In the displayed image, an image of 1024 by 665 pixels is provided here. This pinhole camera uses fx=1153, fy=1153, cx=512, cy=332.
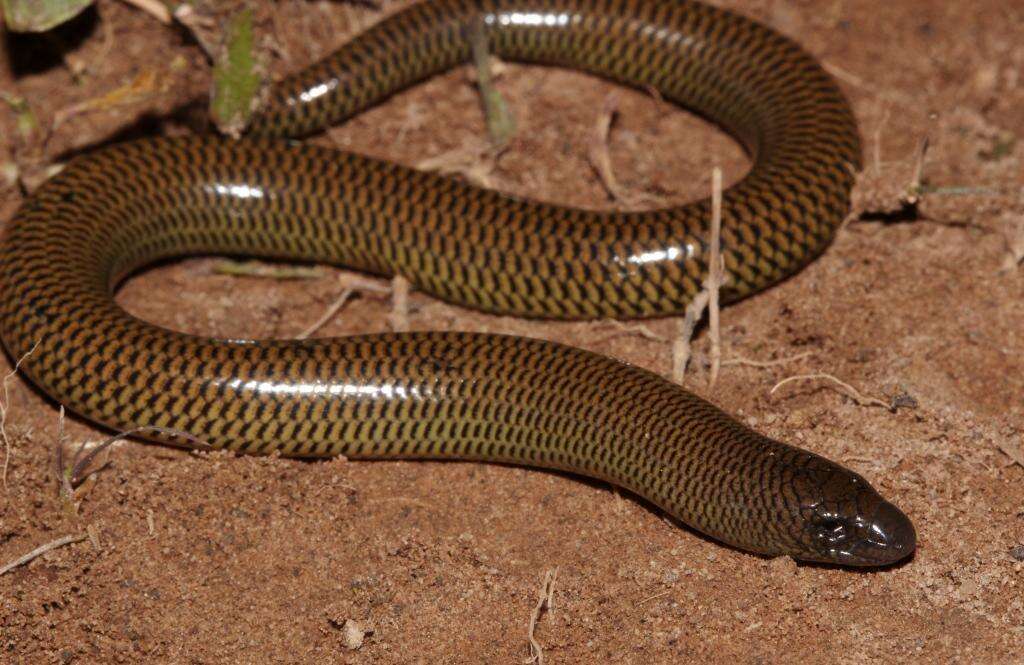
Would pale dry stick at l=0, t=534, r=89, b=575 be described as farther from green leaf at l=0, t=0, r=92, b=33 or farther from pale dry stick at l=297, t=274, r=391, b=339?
green leaf at l=0, t=0, r=92, b=33

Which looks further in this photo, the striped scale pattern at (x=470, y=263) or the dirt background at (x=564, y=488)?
the striped scale pattern at (x=470, y=263)

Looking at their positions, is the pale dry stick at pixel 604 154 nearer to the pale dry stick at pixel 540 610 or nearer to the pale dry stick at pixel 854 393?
the pale dry stick at pixel 854 393

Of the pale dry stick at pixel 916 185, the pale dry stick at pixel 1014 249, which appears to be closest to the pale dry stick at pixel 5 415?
the pale dry stick at pixel 916 185

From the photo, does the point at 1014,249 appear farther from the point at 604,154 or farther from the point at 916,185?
the point at 604,154

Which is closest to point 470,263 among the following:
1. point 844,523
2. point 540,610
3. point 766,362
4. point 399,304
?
point 399,304

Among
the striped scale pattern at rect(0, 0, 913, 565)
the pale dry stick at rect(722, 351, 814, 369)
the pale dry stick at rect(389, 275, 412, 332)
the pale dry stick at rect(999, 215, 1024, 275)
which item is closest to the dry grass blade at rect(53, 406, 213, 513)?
the striped scale pattern at rect(0, 0, 913, 565)

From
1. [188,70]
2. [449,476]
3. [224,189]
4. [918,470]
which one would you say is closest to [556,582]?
[449,476]
